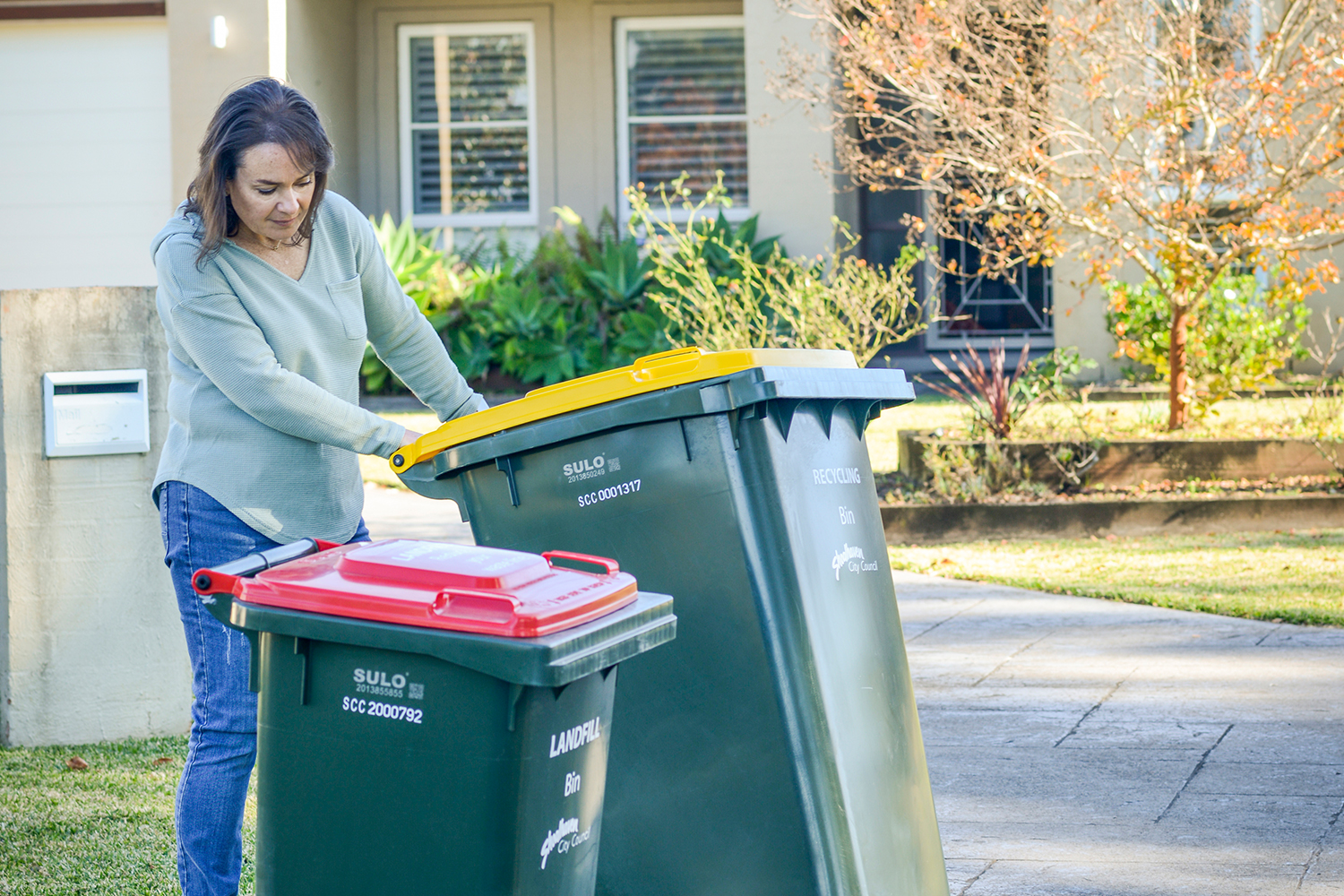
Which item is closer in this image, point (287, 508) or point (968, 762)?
point (287, 508)

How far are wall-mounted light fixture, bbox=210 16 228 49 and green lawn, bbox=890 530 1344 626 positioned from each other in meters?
8.30

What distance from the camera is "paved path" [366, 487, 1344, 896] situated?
346 cm

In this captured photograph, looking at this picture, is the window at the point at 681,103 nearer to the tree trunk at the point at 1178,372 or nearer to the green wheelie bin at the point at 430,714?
the tree trunk at the point at 1178,372

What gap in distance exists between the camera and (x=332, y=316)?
2932mm

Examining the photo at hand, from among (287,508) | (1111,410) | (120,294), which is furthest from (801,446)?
(1111,410)

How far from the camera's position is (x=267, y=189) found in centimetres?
274

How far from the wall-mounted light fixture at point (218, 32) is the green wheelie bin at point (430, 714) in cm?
1144

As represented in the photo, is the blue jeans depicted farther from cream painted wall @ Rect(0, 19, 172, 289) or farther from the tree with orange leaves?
cream painted wall @ Rect(0, 19, 172, 289)

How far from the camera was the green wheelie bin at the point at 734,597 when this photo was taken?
8.64 feet

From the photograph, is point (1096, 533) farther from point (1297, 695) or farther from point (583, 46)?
point (583, 46)

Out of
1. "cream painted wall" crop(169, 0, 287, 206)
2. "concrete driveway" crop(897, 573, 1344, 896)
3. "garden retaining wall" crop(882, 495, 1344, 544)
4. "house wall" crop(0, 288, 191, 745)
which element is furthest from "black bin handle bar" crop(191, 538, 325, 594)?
"cream painted wall" crop(169, 0, 287, 206)

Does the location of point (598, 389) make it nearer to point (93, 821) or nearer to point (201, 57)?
point (93, 821)

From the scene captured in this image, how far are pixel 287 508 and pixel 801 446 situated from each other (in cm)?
110

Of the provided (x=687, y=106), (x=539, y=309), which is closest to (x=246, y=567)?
(x=539, y=309)
